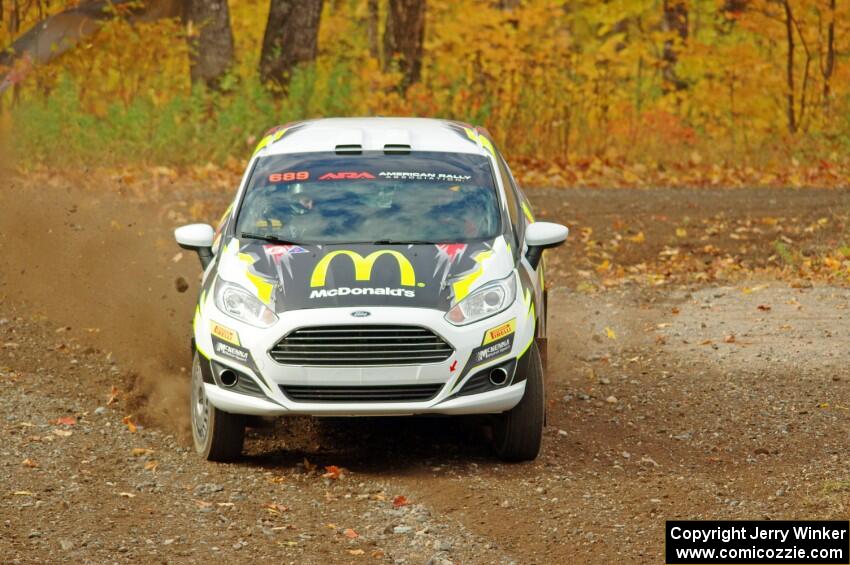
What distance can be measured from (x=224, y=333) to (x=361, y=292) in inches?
32.1

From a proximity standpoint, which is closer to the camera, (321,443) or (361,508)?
(361,508)

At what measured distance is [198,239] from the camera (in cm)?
868

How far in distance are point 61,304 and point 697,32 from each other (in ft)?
93.7

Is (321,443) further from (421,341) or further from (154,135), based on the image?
(154,135)

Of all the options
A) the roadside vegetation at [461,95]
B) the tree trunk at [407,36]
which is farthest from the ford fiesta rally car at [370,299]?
the tree trunk at [407,36]

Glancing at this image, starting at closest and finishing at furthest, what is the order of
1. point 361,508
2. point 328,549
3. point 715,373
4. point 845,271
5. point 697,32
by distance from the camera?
point 328,549 < point 361,508 < point 715,373 < point 845,271 < point 697,32

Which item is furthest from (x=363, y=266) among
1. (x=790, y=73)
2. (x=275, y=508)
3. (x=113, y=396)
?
(x=790, y=73)

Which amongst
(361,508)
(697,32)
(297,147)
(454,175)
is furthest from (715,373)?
(697,32)

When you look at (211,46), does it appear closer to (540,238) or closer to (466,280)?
(540,238)

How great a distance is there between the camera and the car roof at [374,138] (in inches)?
365

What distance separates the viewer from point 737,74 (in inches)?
1042

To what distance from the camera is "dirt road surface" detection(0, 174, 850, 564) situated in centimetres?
677

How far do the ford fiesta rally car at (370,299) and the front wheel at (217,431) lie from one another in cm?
1

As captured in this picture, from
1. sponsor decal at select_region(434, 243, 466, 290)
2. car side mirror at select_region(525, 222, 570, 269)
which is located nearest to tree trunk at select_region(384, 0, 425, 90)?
car side mirror at select_region(525, 222, 570, 269)
